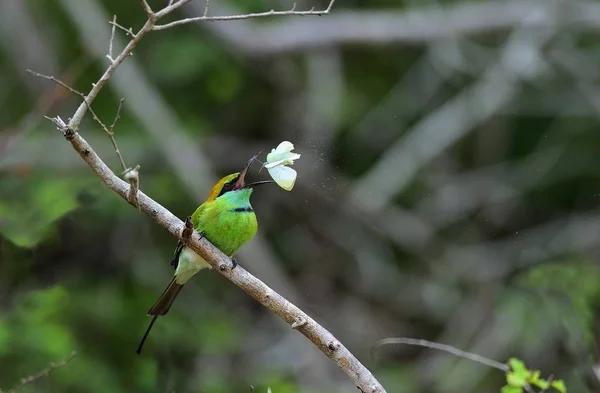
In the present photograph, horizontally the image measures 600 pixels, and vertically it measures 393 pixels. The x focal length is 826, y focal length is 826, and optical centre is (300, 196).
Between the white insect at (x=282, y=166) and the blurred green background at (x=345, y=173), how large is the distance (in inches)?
109

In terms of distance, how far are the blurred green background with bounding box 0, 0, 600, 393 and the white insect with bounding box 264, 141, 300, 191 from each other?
2764 millimetres

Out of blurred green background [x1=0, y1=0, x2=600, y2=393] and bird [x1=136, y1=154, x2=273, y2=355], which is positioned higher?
bird [x1=136, y1=154, x2=273, y2=355]

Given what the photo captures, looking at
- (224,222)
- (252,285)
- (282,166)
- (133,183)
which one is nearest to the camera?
(133,183)

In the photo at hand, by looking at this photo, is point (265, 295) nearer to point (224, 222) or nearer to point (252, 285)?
point (252, 285)

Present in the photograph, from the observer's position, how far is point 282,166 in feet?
6.69

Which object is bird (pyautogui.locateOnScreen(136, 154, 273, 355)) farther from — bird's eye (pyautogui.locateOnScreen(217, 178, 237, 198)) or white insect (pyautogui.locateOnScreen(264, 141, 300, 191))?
white insect (pyautogui.locateOnScreen(264, 141, 300, 191))

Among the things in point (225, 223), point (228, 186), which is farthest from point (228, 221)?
point (228, 186)

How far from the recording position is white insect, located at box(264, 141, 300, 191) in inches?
77.4

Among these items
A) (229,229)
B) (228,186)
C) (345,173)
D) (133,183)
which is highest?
(133,183)

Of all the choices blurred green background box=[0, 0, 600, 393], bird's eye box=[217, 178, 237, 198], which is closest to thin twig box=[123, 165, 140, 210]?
bird's eye box=[217, 178, 237, 198]

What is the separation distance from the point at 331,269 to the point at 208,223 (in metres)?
4.12

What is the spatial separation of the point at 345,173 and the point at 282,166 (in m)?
3.58

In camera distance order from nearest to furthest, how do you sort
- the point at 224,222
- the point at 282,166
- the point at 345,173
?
1. the point at 282,166
2. the point at 224,222
3. the point at 345,173

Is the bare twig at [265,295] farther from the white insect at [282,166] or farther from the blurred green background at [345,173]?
the blurred green background at [345,173]
